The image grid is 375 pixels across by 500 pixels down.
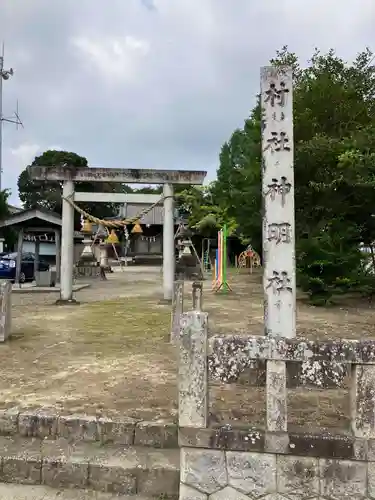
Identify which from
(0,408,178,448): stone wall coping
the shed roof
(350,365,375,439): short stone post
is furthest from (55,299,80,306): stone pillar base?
(350,365,375,439): short stone post

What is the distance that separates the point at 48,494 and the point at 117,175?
9.11 metres

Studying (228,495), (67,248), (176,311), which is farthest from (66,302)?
(228,495)

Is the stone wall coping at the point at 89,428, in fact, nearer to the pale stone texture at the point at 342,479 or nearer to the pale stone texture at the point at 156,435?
the pale stone texture at the point at 156,435

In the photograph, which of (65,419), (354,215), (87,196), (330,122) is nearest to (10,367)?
(65,419)

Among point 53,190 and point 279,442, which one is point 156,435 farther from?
point 53,190

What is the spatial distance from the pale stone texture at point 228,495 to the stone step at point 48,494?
0.57m

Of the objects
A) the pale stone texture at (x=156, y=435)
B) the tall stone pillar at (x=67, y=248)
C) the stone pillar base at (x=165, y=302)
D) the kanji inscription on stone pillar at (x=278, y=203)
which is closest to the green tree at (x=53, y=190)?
the tall stone pillar at (x=67, y=248)

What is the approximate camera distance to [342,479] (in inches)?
110

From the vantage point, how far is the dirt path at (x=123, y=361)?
13.0 ft

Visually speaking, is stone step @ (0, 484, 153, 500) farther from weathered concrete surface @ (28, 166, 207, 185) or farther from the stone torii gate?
weathered concrete surface @ (28, 166, 207, 185)

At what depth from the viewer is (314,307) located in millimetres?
11094

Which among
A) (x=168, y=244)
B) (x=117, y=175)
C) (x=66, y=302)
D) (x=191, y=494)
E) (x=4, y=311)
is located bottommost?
(x=191, y=494)

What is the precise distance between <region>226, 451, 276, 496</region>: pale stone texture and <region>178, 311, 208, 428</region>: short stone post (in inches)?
12.5

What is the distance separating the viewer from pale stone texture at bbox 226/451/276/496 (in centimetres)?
286
